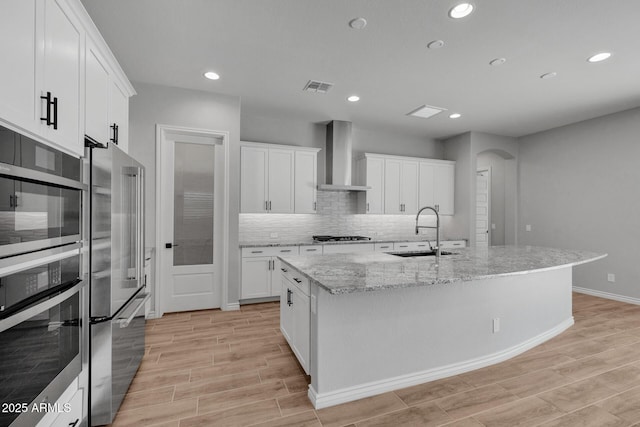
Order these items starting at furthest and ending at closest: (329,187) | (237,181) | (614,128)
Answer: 1. (329,187)
2. (614,128)
3. (237,181)

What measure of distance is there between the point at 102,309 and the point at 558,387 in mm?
3241

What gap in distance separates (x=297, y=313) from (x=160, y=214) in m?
2.33

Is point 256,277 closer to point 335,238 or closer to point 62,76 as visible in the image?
point 335,238

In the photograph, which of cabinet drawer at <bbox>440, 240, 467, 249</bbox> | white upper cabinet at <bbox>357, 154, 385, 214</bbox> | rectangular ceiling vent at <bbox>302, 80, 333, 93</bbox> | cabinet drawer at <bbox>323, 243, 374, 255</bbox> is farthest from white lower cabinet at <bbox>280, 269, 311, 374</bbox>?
cabinet drawer at <bbox>440, 240, 467, 249</bbox>

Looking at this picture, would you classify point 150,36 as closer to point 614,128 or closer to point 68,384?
point 68,384

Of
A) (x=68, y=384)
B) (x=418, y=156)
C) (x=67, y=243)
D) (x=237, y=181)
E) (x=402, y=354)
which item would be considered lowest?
(x=402, y=354)

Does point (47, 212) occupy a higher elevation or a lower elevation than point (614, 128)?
lower

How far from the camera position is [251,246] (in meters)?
4.25

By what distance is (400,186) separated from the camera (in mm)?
5684

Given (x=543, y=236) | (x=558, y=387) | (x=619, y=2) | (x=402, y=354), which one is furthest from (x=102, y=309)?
(x=543, y=236)

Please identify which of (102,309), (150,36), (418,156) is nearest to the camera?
(102,309)

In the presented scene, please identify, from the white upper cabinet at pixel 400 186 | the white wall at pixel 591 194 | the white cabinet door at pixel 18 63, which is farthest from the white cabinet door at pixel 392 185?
the white cabinet door at pixel 18 63

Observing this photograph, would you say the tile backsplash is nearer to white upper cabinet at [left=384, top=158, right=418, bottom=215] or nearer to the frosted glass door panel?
white upper cabinet at [left=384, top=158, right=418, bottom=215]

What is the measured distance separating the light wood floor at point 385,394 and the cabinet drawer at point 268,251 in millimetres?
1289
